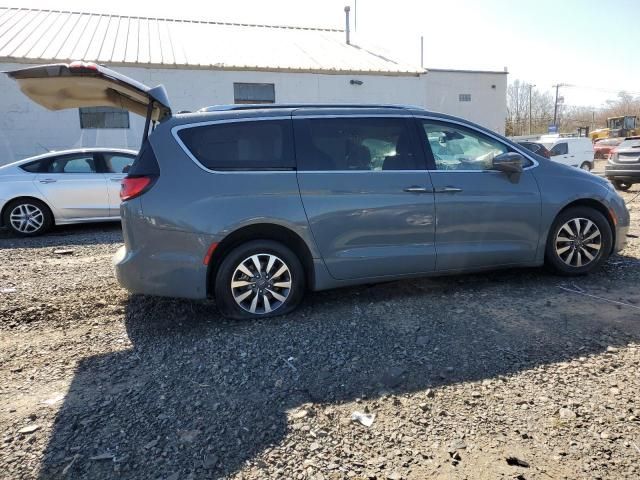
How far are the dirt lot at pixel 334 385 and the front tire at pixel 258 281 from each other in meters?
0.16

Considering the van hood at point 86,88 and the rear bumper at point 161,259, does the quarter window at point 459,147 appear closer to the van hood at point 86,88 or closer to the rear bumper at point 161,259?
the rear bumper at point 161,259

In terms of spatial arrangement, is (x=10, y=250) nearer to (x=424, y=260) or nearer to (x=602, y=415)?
(x=424, y=260)

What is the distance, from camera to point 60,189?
8.04 meters

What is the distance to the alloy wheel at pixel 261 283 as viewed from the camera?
3.85 metres

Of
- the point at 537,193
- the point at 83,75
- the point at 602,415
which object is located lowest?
the point at 602,415

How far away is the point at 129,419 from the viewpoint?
2.60 m

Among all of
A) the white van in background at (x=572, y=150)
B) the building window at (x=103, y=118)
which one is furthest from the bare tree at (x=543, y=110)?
the building window at (x=103, y=118)

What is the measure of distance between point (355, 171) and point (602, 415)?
97.4 inches

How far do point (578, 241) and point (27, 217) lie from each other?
829cm

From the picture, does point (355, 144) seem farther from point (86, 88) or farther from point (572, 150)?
point (572, 150)

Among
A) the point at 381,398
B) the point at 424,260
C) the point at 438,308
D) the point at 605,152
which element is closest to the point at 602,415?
the point at 381,398

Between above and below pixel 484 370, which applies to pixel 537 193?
above

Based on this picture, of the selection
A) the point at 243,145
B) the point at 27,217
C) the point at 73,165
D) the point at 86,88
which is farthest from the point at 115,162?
the point at 243,145

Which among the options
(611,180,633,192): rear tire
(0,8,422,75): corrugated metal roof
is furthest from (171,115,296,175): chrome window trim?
(611,180,633,192): rear tire
